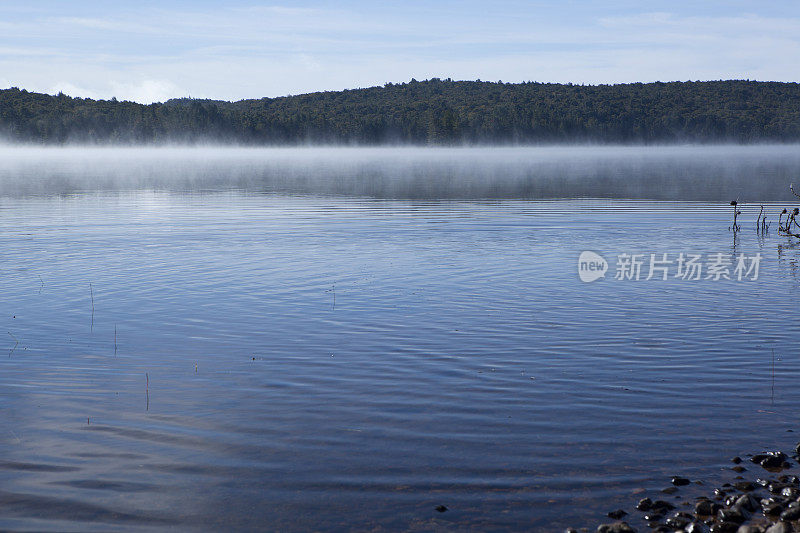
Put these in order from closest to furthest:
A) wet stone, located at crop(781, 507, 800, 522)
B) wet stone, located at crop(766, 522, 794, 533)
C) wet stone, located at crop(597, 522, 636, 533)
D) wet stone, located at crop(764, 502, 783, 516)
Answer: wet stone, located at crop(766, 522, 794, 533), wet stone, located at crop(597, 522, 636, 533), wet stone, located at crop(781, 507, 800, 522), wet stone, located at crop(764, 502, 783, 516)

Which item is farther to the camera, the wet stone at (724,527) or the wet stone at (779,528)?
the wet stone at (724,527)

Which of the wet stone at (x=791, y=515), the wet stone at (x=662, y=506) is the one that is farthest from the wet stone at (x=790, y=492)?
the wet stone at (x=662, y=506)

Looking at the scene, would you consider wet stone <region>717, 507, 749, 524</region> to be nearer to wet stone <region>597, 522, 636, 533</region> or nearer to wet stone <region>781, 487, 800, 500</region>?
wet stone <region>781, 487, 800, 500</region>

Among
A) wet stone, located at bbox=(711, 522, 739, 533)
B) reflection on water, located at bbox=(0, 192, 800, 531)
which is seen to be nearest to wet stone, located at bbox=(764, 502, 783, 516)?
wet stone, located at bbox=(711, 522, 739, 533)

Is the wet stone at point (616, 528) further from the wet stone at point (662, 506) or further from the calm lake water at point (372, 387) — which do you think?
the wet stone at point (662, 506)

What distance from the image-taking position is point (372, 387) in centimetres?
1281

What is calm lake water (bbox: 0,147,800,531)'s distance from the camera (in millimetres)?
8977

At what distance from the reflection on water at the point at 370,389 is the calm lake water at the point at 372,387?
0.05m

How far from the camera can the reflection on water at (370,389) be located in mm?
8984

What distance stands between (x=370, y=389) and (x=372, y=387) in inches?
4.2

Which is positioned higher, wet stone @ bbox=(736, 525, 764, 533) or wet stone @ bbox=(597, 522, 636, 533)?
wet stone @ bbox=(736, 525, 764, 533)

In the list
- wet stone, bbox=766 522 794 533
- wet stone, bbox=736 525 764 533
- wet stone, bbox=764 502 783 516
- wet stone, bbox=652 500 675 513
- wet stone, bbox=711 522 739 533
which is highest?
wet stone, bbox=766 522 794 533

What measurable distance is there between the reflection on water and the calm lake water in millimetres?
47

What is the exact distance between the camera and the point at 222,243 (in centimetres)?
3234
